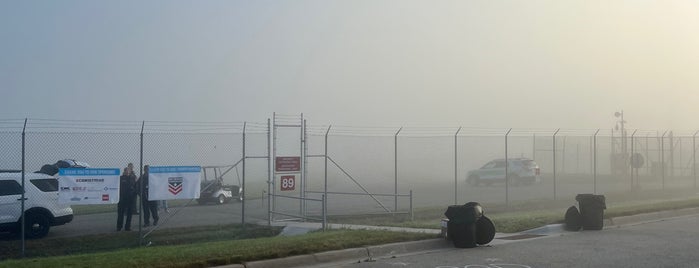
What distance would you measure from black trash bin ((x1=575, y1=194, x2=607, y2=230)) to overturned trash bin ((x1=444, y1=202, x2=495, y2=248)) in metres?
3.87

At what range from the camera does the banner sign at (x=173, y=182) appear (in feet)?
53.7

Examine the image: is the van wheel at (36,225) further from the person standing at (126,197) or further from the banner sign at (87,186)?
the banner sign at (87,186)

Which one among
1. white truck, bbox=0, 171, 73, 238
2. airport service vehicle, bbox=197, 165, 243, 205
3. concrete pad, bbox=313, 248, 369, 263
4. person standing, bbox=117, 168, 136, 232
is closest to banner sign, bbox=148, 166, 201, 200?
person standing, bbox=117, 168, 136, 232

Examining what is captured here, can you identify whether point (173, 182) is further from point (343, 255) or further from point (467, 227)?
point (467, 227)

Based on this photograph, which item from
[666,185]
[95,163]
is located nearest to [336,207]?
[95,163]

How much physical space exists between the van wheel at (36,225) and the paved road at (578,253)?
7932mm

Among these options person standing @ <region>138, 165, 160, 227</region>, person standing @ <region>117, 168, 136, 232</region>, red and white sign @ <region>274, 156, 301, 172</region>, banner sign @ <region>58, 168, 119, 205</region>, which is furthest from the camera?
red and white sign @ <region>274, 156, 301, 172</region>

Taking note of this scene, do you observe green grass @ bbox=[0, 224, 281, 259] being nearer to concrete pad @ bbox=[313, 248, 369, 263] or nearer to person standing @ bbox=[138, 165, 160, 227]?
person standing @ bbox=[138, 165, 160, 227]

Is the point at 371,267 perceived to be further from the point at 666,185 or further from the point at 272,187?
the point at 666,185

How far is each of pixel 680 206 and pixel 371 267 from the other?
14219mm

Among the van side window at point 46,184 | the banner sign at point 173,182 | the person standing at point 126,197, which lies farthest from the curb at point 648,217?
the van side window at point 46,184

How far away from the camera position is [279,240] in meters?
14.0

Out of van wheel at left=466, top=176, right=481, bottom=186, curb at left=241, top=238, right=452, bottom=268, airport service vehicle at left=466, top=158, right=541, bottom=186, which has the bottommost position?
curb at left=241, top=238, right=452, bottom=268

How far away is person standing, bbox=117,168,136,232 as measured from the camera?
17.7 meters
